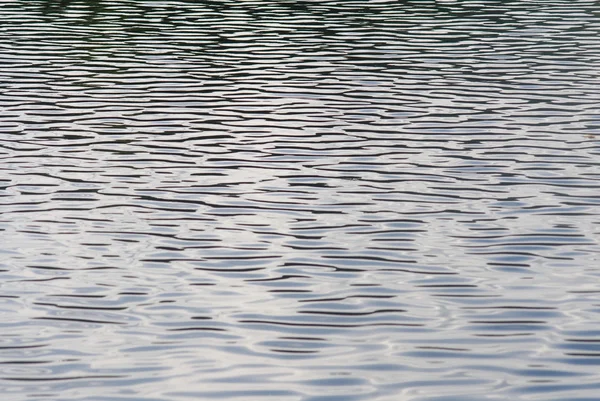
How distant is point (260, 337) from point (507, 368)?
309 cm

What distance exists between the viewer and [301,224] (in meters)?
20.8

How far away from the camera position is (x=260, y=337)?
15555 mm

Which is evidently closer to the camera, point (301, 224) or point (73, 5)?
point (301, 224)

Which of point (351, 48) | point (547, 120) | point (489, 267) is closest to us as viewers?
point (489, 267)

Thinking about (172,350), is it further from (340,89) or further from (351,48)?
(351,48)

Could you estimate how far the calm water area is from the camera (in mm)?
14609

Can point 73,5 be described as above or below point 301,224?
below

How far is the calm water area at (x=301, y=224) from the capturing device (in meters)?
14.6

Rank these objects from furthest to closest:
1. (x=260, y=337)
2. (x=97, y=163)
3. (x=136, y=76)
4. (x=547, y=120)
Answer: (x=136, y=76) → (x=547, y=120) → (x=97, y=163) → (x=260, y=337)

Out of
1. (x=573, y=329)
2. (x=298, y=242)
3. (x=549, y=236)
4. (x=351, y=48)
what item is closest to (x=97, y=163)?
(x=298, y=242)

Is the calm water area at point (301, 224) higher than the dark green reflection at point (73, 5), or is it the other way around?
the calm water area at point (301, 224)

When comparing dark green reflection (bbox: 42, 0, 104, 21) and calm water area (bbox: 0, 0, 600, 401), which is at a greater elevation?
calm water area (bbox: 0, 0, 600, 401)

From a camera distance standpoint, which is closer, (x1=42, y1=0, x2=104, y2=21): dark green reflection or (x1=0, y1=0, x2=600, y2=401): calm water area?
(x1=0, y1=0, x2=600, y2=401): calm water area

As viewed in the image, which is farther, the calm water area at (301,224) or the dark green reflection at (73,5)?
the dark green reflection at (73,5)
